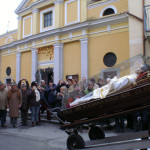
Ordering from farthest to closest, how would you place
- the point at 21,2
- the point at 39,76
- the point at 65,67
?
1. the point at 21,2
2. the point at 39,76
3. the point at 65,67

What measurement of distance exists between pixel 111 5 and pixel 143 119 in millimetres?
11471

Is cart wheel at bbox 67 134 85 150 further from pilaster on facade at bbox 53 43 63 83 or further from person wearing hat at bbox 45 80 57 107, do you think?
pilaster on facade at bbox 53 43 63 83

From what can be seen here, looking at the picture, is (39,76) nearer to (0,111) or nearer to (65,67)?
(65,67)

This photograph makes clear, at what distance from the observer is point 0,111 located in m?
9.13

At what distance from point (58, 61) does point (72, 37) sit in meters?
2.17

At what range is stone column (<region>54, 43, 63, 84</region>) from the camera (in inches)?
658

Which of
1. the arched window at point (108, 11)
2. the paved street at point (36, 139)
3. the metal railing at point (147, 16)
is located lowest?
the paved street at point (36, 139)

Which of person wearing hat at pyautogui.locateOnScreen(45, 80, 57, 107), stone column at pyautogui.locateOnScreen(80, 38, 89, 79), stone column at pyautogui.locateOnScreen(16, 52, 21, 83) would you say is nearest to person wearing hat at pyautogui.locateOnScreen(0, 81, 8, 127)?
person wearing hat at pyautogui.locateOnScreen(45, 80, 57, 107)

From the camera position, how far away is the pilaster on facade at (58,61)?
16719 millimetres

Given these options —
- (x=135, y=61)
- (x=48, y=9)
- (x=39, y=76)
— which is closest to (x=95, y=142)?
(x=135, y=61)

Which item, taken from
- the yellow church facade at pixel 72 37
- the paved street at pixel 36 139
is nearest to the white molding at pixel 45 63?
the yellow church facade at pixel 72 37

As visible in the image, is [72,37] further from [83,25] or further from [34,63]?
[34,63]

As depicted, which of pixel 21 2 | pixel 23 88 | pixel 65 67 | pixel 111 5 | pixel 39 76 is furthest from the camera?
pixel 21 2

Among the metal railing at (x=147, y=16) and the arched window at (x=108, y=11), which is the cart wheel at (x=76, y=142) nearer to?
the metal railing at (x=147, y=16)
